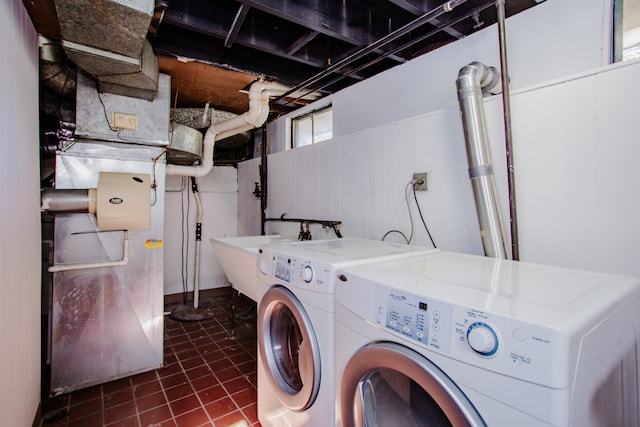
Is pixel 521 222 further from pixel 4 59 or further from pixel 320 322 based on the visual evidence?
pixel 4 59

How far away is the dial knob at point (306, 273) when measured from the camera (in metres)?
1.20

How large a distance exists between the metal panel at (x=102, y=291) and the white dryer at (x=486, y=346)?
1.90 metres

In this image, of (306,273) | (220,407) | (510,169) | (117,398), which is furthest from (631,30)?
(117,398)

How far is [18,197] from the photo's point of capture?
1372mm

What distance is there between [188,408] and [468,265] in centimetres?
188

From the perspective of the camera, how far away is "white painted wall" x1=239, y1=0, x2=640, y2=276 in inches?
45.6

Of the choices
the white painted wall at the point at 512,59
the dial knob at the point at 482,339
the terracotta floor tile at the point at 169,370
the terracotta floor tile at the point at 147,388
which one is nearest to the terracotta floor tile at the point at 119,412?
the terracotta floor tile at the point at 147,388

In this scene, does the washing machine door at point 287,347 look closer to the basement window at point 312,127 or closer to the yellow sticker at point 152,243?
the yellow sticker at point 152,243

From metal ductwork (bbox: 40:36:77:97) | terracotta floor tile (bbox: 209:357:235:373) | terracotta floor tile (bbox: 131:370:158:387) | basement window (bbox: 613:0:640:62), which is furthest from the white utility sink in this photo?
basement window (bbox: 613:0:640:62)

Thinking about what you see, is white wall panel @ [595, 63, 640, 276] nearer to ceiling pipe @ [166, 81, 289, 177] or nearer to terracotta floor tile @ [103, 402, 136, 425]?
ceiling pipe @ [166, 81, 289, 177]

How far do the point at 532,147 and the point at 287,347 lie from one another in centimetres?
155

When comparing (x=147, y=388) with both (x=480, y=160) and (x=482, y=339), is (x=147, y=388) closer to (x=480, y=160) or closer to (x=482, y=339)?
(x=482, y=339)

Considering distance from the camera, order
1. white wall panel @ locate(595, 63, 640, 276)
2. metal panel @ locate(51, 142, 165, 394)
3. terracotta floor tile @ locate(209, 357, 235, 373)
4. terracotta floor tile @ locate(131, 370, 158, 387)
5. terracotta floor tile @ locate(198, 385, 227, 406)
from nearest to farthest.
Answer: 1. white wall panel @ locate(595, 63, 640, 276)
2. terracotta floor tile @ locate(198, 385, 227, 406)
3. metal panel @ locate(51, 142, 165, 394)
4. terracotta floor tile @ locate(131, 370, 158, 387)
5. terracotta floor tile @ locate(209, 357, 235, 373)

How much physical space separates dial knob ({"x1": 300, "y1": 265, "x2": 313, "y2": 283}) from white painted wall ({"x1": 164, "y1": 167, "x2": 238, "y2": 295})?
310 centimetres
